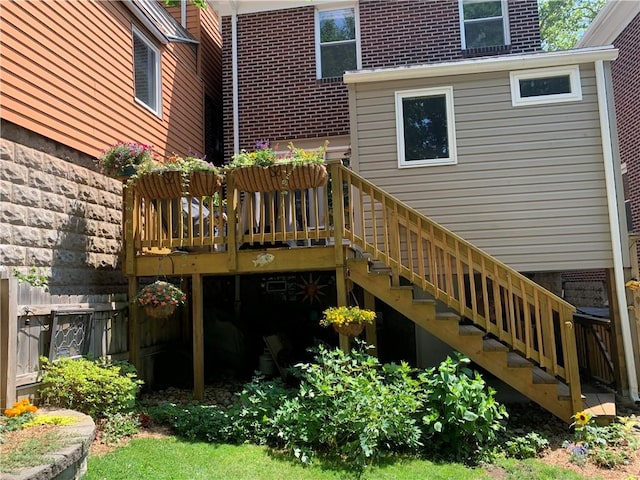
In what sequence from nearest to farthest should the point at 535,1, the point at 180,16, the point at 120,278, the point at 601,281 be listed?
1. the point at 120,278
2. the point at 535,1
3. the point at 180,16
4. the point at 601,281

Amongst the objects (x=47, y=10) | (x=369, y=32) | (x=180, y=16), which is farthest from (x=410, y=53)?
(x=47, y=10)

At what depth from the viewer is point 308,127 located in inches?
392

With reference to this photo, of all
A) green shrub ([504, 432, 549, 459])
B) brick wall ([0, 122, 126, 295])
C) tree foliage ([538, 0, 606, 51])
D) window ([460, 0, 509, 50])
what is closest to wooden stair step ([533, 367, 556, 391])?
green shrub ([504, 432, 549, 459])

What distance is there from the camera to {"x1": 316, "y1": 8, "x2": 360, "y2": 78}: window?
10.2m

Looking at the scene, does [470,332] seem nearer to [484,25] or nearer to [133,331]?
[133,331]

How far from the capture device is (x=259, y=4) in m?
10.3

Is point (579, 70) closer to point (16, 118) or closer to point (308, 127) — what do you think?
point (308, 127)

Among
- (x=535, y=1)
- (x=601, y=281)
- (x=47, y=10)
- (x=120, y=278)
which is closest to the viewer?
(x=47, y=10)

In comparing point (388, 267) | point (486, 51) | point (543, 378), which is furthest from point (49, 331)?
point (486, 51)

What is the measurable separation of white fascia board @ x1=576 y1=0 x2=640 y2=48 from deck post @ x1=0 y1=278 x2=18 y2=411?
11.6 m

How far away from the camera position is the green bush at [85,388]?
4812 mm

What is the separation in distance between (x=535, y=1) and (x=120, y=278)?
29.6 ft

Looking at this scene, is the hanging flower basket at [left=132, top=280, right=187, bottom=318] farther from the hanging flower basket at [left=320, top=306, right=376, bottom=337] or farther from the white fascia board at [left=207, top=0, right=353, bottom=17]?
the white fascia board at [left=207, top=0, right=353, bottom=17]

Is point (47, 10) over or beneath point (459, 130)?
over
